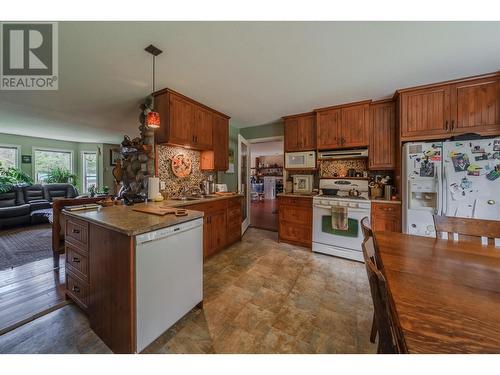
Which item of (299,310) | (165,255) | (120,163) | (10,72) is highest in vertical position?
(10,72)

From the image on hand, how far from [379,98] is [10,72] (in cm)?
465

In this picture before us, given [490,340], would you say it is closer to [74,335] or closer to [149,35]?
[74,335]

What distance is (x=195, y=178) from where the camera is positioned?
3477 millimetres

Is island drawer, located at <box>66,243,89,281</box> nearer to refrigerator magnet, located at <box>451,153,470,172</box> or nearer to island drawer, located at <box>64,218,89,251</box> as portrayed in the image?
island drawer, located at <box>64,218,89,251</box>

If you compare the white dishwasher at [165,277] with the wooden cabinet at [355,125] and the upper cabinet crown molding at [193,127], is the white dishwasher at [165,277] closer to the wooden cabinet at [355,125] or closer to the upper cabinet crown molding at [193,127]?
the upper cabinet crown molding at [193,127]

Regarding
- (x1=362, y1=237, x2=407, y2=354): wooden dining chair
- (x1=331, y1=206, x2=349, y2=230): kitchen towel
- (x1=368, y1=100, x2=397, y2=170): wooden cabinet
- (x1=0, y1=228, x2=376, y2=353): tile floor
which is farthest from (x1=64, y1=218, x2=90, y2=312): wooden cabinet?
(x1=368, y1=100, x2=397, y2=170): wooden cabinet

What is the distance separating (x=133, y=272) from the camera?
1169mm

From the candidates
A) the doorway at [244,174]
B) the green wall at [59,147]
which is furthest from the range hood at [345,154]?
the green wall at [59,147]

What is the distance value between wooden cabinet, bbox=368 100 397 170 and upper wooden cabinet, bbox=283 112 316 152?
0.91 metres

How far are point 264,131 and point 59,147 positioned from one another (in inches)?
286

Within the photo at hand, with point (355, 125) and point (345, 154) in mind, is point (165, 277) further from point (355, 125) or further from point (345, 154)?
point (355, 125)

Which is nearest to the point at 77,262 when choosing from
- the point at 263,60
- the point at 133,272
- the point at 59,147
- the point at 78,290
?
the point at 78,290
